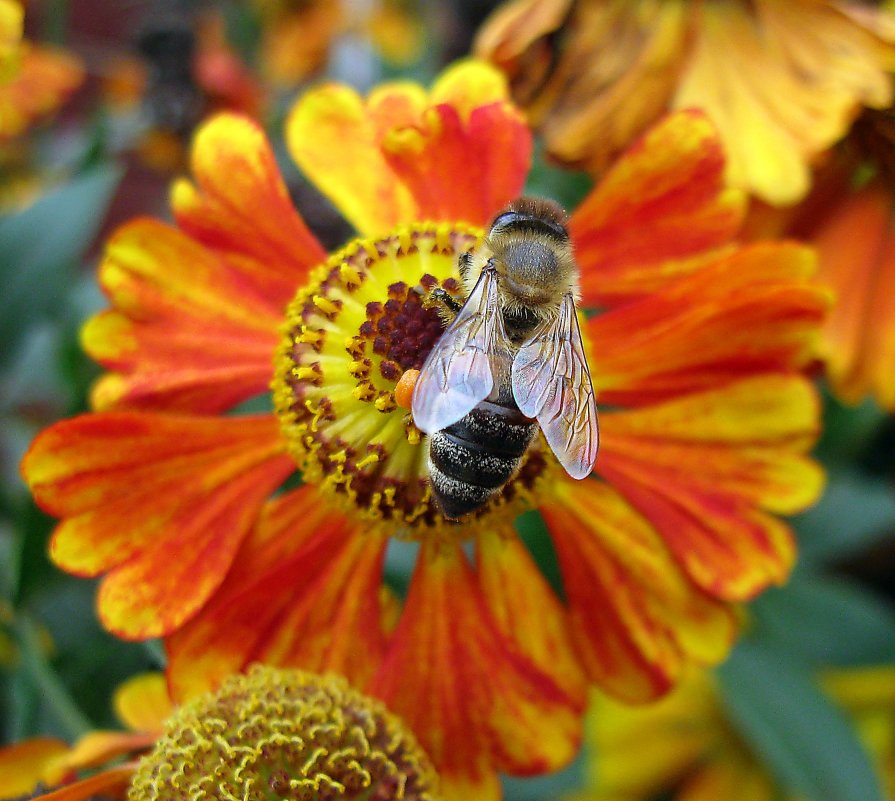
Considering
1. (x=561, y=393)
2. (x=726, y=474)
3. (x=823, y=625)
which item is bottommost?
(x=823, y=625)

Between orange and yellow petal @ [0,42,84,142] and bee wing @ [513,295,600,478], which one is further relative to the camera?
orange and yellow petal @ [0,42,84,142]

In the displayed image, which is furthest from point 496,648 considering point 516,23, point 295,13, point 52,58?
point 295,13

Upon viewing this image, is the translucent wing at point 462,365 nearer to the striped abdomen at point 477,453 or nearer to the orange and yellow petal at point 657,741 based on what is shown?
the striped abdomen at point 477,453

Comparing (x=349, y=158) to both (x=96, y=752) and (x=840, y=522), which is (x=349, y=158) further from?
Result: (x=840, y=522)

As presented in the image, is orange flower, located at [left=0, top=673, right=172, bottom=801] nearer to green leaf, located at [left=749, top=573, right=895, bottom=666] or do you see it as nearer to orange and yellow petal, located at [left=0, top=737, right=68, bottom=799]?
orange and yellow petal, located at [left=0, top=737, right=68, bottom=799]

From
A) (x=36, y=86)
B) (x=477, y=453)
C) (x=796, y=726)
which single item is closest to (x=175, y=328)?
(x=477, y=453)

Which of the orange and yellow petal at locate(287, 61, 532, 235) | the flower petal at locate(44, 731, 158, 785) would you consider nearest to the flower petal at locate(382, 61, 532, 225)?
the orange and yellow petal at locate(287, 61, 532, 235)
